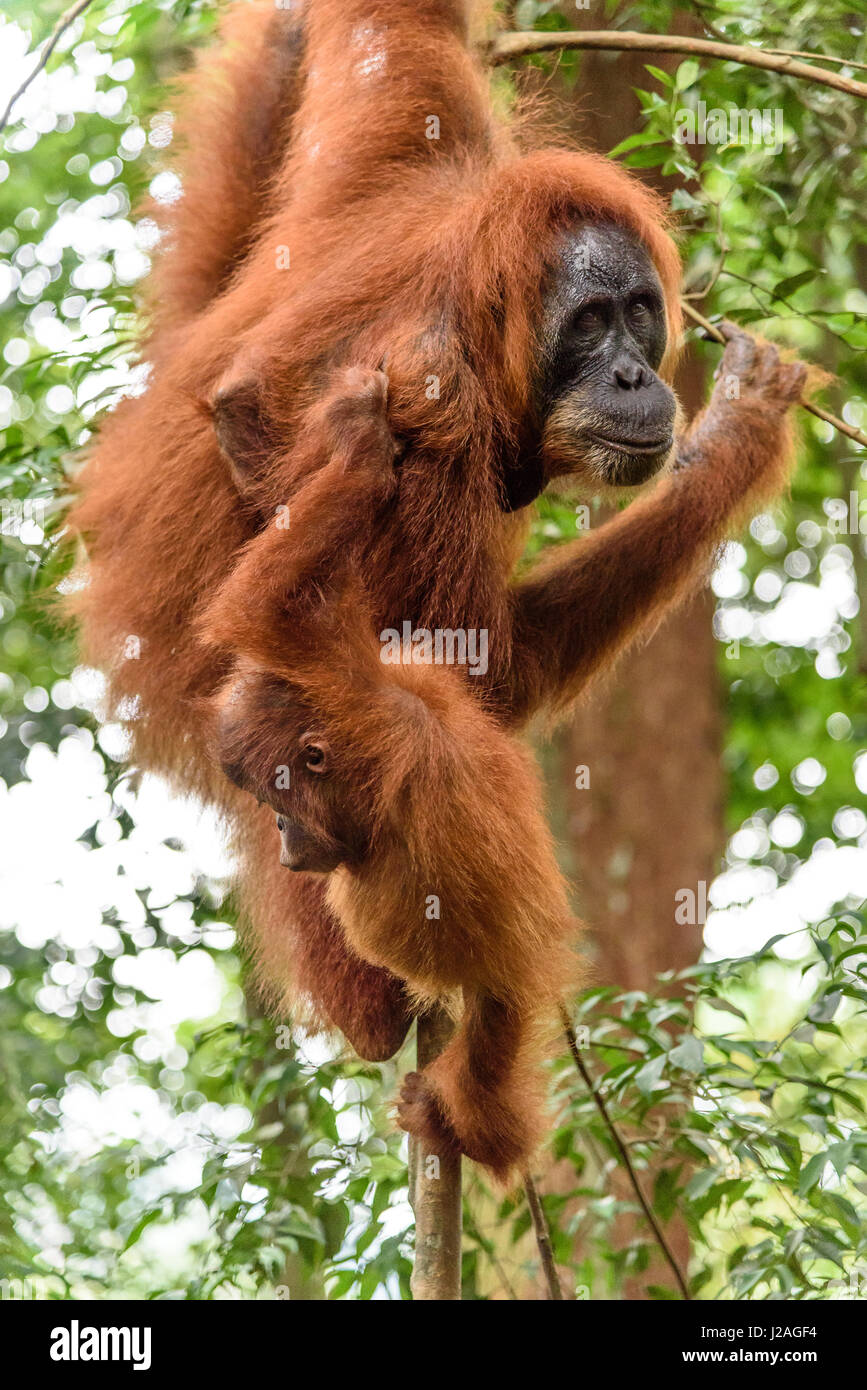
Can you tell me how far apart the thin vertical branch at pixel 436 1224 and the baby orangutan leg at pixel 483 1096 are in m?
0.05

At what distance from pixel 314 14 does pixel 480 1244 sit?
Answer: 313 cm

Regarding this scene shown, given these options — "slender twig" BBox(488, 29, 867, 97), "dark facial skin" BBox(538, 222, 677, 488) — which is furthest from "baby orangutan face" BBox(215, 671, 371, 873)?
"slender twig" BBox(488, 29, 867, 97)

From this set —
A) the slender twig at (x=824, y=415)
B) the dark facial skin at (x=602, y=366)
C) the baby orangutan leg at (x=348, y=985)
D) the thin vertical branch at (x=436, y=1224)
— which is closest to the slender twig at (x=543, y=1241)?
the thin vertical branch at (x=436, y=1224)

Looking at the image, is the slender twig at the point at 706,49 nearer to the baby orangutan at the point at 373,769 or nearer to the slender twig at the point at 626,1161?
the baby orangutan at the point at 373,769

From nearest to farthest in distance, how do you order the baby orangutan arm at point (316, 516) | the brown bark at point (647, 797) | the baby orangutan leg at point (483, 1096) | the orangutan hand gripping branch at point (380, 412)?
the baby orangutan arm at point (316, 516)
the orangutan hand gripping branch at point (380, 412)
the baby orangutan leg at point (483, 1096)
the brown bark at point (647, 797)

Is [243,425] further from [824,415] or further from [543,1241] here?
[543,1241]

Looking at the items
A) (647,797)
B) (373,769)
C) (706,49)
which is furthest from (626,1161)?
(647,797)

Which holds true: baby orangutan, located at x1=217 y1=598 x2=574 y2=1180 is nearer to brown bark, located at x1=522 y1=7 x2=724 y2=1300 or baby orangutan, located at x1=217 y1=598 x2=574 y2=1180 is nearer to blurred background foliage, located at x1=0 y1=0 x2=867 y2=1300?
blurred background foliage, located at x1=0 y1=0 x2=867 y2=1300

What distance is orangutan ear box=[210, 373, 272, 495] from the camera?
2807 millimetres

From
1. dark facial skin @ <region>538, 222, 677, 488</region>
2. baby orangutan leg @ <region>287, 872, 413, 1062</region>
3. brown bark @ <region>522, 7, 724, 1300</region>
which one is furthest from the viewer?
brown bark @ <region>522, 7, 724, 1300</region>

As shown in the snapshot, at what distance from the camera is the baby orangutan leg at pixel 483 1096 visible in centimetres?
314

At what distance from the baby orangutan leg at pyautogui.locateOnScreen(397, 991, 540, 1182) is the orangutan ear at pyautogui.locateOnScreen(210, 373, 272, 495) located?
1.22 m

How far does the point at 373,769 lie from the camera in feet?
8.80
